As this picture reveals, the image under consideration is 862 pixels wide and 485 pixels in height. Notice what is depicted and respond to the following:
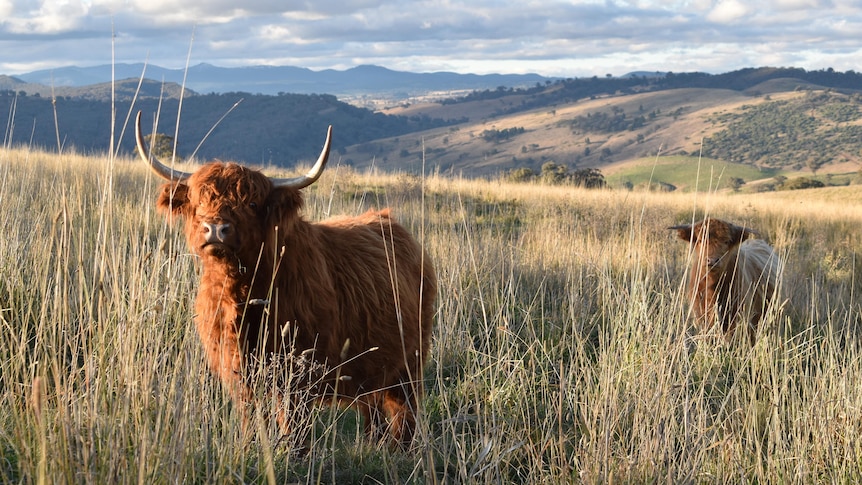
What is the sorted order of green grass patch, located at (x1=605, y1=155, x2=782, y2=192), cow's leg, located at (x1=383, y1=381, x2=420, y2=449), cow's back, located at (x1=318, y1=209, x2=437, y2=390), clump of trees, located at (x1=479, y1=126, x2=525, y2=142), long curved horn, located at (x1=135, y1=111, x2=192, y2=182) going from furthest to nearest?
clump of trees, located at (x1=479, y1=126, x2=525, y2=142)
green grass patch, located at (x1=605, y1=155, x2=782, y2=192)
cow's leg, located at (x1=383, y1=381, x2=420, y2=449)
cow's back, located at (x1=318, y1=209, x2=437, y2=390)
long curved horn, located at (x1=135, y1=111, x2=192, y2=182)

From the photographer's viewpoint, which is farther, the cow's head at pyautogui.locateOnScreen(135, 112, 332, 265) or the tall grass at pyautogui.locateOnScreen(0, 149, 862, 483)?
the cow's head at pyautogui.locateOnScreen(135, 112, 332, 265)

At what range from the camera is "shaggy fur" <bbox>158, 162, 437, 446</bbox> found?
3.88m

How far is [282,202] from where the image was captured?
411cm

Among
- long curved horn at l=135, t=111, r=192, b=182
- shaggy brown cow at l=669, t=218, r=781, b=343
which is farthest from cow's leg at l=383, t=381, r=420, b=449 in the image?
shaggy brown cow at l=669, t=218, r=781, b=343

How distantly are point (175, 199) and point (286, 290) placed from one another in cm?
83

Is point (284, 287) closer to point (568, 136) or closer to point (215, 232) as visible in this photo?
point (215, 232)

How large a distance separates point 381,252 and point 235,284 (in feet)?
3.77

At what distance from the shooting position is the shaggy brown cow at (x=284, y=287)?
3.87m

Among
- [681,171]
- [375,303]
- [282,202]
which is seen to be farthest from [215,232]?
[681,171]

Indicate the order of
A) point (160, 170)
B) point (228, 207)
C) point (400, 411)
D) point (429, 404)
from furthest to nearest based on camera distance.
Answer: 1. point (429, 404)
2. point (400, 411)
3. point (160, 170)
4. point (228, 207)

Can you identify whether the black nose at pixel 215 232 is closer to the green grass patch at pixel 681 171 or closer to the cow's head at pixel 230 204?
the cow's head at pixel 230 204

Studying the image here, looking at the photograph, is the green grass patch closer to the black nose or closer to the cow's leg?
the cow's leg

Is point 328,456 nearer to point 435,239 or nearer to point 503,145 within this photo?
point 435,239

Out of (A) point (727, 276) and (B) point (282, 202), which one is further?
(A) point (727, 276)
